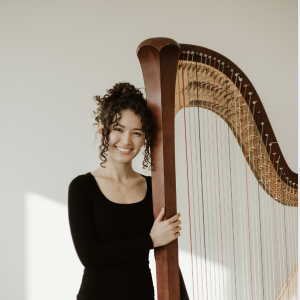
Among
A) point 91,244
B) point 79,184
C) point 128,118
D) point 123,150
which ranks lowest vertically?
point 91,244

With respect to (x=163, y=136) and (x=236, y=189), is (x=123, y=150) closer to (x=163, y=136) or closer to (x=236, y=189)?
(x=163, y=136)

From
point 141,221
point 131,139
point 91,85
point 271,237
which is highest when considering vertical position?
point 91,85

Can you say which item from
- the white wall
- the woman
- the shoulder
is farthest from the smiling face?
the white wall

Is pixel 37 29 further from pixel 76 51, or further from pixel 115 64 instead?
pixel 115 64

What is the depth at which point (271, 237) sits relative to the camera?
282 cm

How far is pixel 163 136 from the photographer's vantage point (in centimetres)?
108

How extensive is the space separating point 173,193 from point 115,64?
1696mm

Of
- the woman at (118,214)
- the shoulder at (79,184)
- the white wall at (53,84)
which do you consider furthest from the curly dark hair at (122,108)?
the white wall at (53,84)

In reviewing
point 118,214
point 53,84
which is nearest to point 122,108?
point 118,214

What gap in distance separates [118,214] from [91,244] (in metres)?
0.15

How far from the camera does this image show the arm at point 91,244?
3.57 ft

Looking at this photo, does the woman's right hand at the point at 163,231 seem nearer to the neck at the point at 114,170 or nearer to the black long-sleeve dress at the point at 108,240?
the black long-sleeve dress at the point at 108,240

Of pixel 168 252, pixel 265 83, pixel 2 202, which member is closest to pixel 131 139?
pixel 168 252

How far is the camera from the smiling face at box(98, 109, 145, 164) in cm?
114
